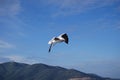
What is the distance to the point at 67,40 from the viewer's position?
11.3 meters

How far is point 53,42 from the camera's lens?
422 inches

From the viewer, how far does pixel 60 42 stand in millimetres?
10719

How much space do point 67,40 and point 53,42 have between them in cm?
94

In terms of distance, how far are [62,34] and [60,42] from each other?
0.47 m

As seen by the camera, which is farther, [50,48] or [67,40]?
[67,40]

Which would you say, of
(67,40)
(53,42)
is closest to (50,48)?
(53,42)

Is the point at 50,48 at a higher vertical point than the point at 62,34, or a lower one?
lower

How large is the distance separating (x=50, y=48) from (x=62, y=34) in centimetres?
94

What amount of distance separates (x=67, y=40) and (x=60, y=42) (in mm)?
724

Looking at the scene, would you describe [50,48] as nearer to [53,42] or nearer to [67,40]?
[53,42]

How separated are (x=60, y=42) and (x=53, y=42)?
333mm
